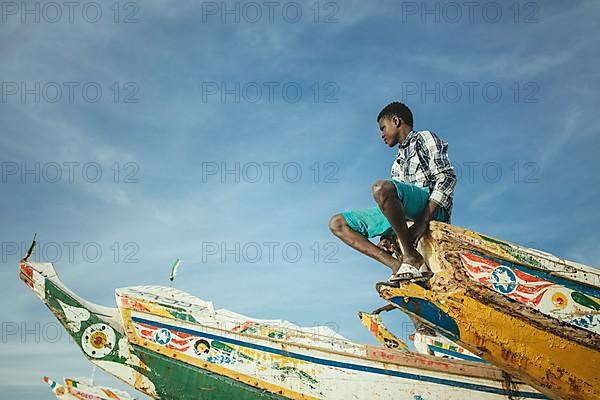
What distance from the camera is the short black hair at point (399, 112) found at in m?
4.54

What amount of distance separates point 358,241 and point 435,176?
74 cm

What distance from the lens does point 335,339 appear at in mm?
5566

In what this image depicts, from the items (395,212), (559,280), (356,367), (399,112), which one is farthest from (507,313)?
(356,367)

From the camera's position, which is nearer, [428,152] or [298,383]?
[428,152]

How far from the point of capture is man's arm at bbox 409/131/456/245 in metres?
4.02

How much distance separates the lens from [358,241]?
4.23 meters

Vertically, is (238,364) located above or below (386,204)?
below

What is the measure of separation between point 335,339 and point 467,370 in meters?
1.26

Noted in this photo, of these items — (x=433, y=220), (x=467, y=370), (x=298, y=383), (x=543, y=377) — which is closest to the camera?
(x=543, y=377)

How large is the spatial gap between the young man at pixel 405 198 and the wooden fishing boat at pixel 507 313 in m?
0.19

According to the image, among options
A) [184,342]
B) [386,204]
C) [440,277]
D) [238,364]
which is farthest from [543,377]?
[184,342]

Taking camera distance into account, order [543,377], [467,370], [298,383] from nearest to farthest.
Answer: [543,377], [467,370], [298,383]

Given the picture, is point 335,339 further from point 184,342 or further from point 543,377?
point 543,377

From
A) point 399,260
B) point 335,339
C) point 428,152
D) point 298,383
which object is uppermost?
point 428,152
